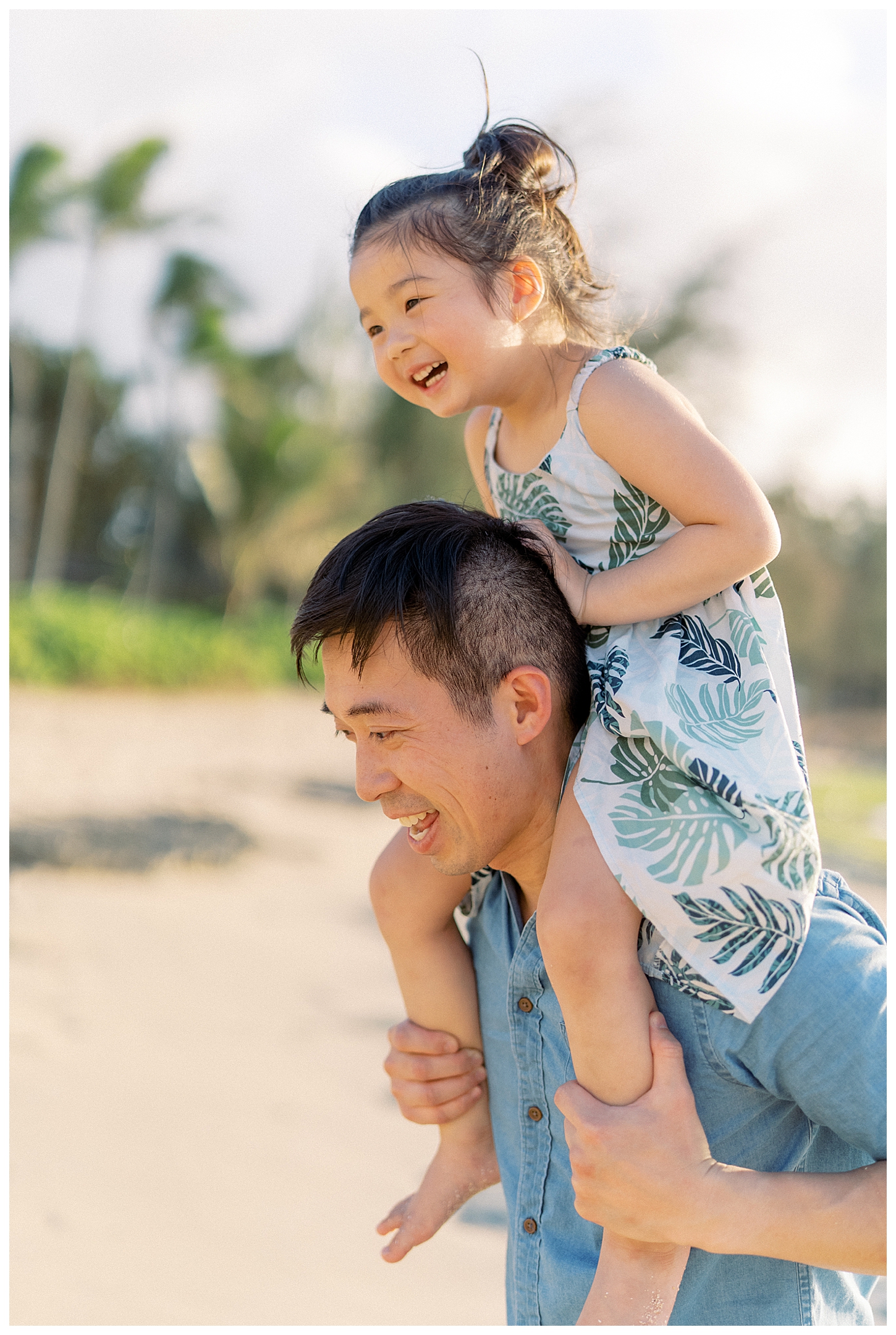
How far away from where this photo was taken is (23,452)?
23.0 metres

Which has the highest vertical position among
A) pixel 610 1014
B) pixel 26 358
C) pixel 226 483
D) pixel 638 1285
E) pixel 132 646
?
pixel 26 358

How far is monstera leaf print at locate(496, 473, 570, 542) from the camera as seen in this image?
2039 millimetres

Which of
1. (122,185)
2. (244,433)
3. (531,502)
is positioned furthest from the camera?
(244,433)

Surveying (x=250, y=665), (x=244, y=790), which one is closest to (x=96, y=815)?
(x=244, y=790)

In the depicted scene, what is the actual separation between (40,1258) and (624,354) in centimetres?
421

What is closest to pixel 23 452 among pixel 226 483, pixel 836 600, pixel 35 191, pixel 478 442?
pixel 226 483

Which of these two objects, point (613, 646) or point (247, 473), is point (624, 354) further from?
point (247, 473)

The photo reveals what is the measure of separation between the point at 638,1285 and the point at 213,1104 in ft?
16.4

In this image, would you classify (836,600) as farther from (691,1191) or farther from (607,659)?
(691,1191)

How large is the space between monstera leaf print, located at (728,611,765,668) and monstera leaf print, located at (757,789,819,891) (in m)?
0.29

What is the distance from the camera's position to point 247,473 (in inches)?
913

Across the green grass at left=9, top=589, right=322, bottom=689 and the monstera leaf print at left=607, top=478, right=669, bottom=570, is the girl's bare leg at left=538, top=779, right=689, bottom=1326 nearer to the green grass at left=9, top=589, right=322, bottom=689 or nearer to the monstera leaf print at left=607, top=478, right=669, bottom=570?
the monstera leaf print at left=607, top=478, right=669, bottom=570

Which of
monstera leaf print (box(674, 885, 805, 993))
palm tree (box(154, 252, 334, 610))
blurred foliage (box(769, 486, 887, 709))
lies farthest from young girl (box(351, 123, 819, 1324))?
blurred foliage (box(769, 486, 887, 709))

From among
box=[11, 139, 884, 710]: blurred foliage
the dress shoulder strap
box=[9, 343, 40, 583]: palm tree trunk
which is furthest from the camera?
box=[9, 343, 40, 583]: palm tree trunk
